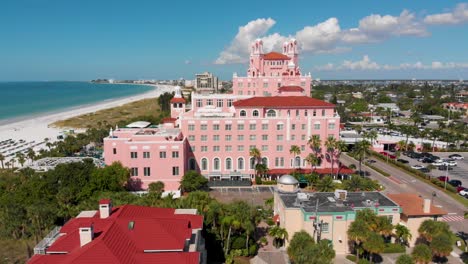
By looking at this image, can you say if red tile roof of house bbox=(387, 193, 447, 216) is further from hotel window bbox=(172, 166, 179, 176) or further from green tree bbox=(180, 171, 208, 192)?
hotel window bbox=(172, 166, 179, 176)

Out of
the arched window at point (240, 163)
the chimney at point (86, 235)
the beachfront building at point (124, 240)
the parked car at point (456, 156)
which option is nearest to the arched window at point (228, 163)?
the arched window at point (240, 163)

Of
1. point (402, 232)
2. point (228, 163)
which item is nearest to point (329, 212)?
point (402, 232)

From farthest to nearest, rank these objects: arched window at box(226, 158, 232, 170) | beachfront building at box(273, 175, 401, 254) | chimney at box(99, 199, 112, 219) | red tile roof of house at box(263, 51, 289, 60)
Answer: red tile roof of house at box(263, 51, 289, 60), arched window at box(226, 158, 232, 170), beachfront building at box(273, 175, 401, 254), chimney at box(99, 199, 112, 219)

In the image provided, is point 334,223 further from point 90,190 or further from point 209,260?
point 90,190

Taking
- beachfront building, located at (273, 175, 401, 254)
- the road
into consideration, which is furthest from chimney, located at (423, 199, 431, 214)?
the road

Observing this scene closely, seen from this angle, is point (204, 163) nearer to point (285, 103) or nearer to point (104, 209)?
point (285, 103)

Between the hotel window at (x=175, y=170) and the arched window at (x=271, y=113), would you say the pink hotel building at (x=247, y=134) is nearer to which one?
the arched window at (x=271, y=113)
